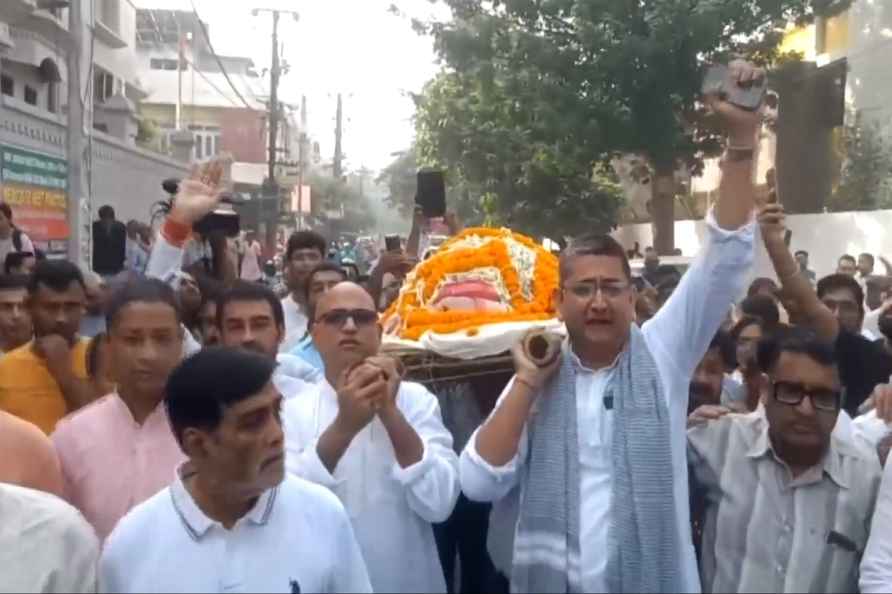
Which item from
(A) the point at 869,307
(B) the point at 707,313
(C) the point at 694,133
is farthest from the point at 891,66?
(B) the point at 707,313

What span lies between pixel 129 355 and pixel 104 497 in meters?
0.44

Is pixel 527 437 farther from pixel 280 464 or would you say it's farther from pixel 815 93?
pixel 815 93

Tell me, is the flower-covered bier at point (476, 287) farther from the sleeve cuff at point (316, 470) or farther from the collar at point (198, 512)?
the collar at point (198, 512)

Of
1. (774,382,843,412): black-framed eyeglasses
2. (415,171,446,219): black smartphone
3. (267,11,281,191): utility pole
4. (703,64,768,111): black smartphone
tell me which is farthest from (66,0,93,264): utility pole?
(267,11,281,191): utility pole

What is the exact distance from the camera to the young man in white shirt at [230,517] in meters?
2.40

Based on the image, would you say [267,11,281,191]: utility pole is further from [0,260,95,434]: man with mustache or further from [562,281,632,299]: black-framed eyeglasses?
[562,281,632,299]: black-framed eyeglasses

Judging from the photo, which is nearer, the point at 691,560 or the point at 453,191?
the point at 691,560

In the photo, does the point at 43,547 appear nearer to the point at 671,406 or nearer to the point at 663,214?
the point at 671,406

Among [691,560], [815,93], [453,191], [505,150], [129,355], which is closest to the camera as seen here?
[691,560]

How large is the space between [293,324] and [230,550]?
3.57 m

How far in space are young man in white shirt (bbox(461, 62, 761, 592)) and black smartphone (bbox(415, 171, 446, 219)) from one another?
10.8ft

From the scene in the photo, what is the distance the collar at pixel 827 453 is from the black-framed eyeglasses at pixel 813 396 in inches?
3.6

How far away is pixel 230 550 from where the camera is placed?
242 cm

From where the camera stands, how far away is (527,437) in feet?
10.7
